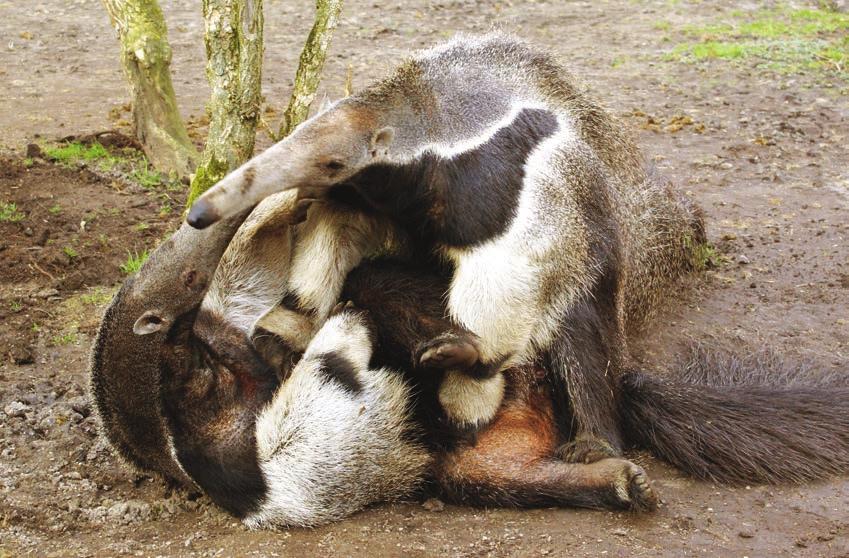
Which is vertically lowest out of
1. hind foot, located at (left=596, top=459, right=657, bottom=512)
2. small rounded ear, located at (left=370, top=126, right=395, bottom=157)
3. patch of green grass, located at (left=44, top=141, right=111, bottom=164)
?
hind foot, located at (left=596, top=459, right=657, bottom=512)

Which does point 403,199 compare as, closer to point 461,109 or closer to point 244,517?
point 461,109

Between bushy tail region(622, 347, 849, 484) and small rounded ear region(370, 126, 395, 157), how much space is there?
1837 millimetres

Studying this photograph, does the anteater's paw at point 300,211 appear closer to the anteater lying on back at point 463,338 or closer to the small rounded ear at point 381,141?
the anteater lying on back at point 463,338

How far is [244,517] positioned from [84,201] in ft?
14.1

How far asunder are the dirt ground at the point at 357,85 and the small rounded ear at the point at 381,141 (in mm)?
1733

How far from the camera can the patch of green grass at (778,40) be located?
12070 millimetres

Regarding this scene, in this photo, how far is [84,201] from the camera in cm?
791

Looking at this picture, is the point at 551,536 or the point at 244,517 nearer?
the point at 551,536

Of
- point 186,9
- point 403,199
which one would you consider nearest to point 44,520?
point 403,199

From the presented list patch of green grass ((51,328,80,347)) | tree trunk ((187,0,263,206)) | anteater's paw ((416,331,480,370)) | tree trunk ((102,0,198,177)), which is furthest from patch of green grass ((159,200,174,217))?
anteater's paw ((416,331,480,370))

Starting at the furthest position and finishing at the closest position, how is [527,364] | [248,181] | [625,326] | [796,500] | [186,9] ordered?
[186,9]
[625,326]
[527,364]
[796,500]
[248,181]

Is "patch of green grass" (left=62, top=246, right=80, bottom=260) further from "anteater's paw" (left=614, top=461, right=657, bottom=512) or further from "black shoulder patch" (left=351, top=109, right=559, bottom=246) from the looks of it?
"anteater's paw" (left=614, top=461, right=657, bottom=512)

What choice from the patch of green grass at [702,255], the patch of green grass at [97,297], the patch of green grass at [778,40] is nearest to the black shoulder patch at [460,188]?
the patch of green grass at [702,255]

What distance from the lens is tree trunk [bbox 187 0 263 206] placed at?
18.6ft
